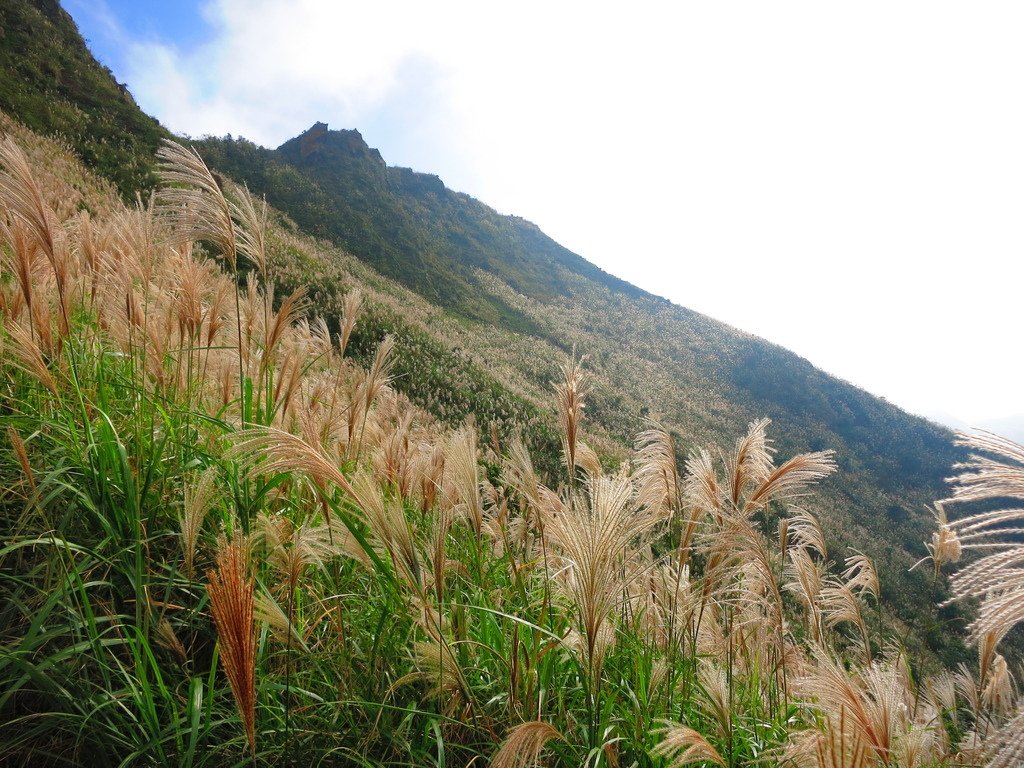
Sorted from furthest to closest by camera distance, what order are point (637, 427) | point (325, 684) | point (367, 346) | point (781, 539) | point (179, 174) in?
point (637, 427)
point (367, 346)
point (781, 539)
point (179, 174)
point (325, 684)

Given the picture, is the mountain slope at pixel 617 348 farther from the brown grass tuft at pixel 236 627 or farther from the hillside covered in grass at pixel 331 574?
the brown grass tuft at pixel 236 627

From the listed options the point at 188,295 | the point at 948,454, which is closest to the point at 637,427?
the point at 188,295

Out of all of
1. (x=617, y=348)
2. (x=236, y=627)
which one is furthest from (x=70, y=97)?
(x=617, y=348)

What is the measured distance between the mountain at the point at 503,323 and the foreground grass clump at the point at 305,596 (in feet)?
9.62

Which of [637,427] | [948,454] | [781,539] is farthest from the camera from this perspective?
[948,454]

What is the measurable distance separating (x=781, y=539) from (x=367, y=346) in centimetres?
1188

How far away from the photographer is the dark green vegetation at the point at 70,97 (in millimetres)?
18328

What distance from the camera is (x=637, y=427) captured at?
2412 centimetres

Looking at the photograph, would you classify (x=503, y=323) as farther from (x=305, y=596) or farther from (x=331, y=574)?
(x=305, y=596)

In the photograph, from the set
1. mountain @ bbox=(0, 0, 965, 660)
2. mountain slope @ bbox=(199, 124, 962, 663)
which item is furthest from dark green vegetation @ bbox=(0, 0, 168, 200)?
mountain slope @ bbox=(199, 124, 962, 663)

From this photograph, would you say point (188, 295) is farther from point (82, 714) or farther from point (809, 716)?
point (809, 716)

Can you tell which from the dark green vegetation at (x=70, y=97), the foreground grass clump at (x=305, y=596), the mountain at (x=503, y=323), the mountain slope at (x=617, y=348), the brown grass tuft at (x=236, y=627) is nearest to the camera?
the brown grass tuft at (x=236, y=627)

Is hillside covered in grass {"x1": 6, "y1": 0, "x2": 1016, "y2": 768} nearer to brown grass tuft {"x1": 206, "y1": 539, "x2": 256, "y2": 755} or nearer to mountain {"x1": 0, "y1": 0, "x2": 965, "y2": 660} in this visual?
brown grass tuft {"x1": 206, "y1": 539, "x2": 256, "y2": 755}

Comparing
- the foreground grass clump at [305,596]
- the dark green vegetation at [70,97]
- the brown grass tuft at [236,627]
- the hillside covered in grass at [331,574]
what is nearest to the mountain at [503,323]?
the dark green vegetation at [70,97]
